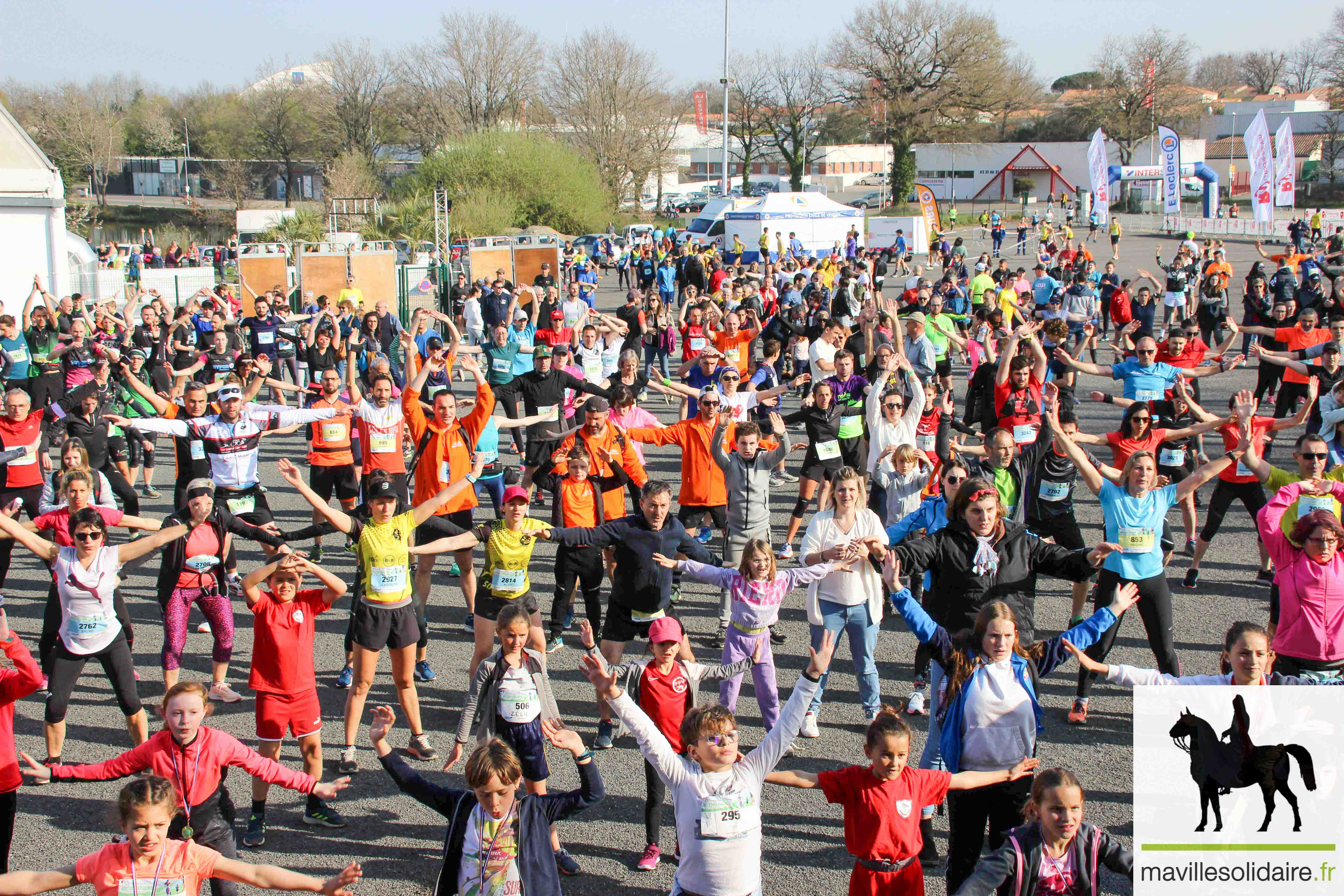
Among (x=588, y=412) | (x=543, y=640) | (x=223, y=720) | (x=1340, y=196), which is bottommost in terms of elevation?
(x=223, y=720)

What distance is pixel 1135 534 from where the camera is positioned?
6.35 meters

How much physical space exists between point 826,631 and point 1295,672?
2303mm

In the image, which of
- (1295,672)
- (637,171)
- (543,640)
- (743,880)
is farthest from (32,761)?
(637,171)

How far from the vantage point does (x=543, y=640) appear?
17.6 feet

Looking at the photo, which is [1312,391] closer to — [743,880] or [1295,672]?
[1295,672]

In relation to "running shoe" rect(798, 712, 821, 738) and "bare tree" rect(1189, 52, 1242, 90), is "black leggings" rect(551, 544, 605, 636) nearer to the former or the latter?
"running shoe" rect(798, 712, 821, 738)

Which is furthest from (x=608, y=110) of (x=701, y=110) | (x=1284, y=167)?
(x=1284, y=167)

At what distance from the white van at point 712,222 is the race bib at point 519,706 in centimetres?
3359

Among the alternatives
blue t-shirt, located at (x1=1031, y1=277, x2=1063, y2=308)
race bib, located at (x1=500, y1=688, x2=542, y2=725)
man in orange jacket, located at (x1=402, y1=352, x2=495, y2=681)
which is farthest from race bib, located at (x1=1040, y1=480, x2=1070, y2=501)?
blue t-shirt, located at (x1=1031, y1=277, x2=1063, y2=308)

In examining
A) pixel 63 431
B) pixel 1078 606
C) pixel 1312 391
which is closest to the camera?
pixel 1078 606

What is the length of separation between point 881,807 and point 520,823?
51.4 inches

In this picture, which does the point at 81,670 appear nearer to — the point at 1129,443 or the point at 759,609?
the point at 759,609

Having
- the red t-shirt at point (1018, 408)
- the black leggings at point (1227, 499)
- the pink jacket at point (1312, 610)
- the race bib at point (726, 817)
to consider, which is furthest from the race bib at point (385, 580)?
the black leggings at point (1227, 499)

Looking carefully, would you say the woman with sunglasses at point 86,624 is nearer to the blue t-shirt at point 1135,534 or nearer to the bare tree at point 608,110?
the blue t-shirt at point 1135,534
